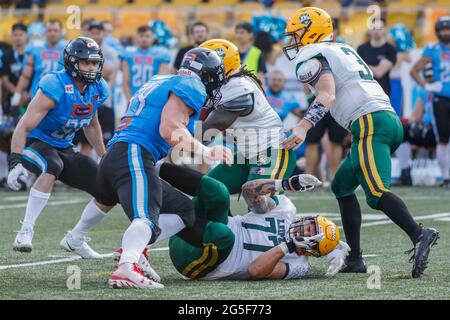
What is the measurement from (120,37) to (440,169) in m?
5.96

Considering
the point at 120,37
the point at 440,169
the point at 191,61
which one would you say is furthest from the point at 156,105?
the point at 120,37

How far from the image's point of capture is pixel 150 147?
18.0ft

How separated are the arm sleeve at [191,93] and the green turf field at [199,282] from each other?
0.91 meters

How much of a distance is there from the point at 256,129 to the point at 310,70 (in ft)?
2.47

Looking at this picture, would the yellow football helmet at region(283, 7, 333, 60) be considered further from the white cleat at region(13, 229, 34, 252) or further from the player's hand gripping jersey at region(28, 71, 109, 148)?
the white cleat at region(13, 229, 34, 252)

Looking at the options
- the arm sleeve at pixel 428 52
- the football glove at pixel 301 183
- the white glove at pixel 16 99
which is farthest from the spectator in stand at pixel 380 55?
the football glove at pixel 301 183

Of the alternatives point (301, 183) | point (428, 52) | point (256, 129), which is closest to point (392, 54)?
point (428, 52)

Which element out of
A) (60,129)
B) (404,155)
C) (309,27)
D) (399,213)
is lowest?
(404,155)

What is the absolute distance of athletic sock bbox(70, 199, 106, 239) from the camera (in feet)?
21.3

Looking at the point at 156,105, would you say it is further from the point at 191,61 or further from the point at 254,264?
the point at 254,264

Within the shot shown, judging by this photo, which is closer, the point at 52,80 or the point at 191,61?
the point at 191,61

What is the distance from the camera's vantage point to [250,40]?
36.9 ft

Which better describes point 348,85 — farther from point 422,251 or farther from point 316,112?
point 422,251
